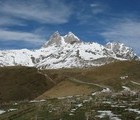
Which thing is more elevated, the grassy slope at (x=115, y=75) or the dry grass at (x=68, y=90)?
the grassy slope at (x=115, y=75)

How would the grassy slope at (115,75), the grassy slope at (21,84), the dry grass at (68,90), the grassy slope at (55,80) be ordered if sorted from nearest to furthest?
the dry grass at (68,90)
the grassy slope at (115,75)
the grassy slope at (55,80)
the grassy slope at (21,84)

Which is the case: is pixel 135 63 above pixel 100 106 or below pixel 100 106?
above

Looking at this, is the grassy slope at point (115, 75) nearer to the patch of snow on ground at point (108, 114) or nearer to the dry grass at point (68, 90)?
the dry grass at point (68, 90)

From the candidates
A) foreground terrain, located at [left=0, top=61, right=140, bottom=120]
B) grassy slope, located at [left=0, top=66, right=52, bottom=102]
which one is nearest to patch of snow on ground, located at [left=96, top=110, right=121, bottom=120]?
foreground terrain, located at [left=0, top=61, right=140, bottom=120]

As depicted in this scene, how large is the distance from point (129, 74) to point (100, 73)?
14720mm

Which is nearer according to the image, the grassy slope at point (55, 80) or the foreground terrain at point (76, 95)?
the foreground terrain at point (76, 95)

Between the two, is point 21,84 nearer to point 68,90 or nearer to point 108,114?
point 68,90

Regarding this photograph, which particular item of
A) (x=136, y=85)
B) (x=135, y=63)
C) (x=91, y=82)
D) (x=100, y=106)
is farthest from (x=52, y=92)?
(x=100, y=106)

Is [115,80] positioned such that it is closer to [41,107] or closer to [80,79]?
[80,79]

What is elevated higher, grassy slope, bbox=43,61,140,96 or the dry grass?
grassy slope, bbox=43,61,140,96

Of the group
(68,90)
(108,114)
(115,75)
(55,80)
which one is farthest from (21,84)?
(108,114)

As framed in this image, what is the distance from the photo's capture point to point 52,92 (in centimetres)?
11094

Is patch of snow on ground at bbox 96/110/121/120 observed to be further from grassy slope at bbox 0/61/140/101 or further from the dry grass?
grassy slope at bbox 0/61/140/101

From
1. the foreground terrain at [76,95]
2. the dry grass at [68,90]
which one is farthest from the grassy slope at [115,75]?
the dry grass at [68,90]
